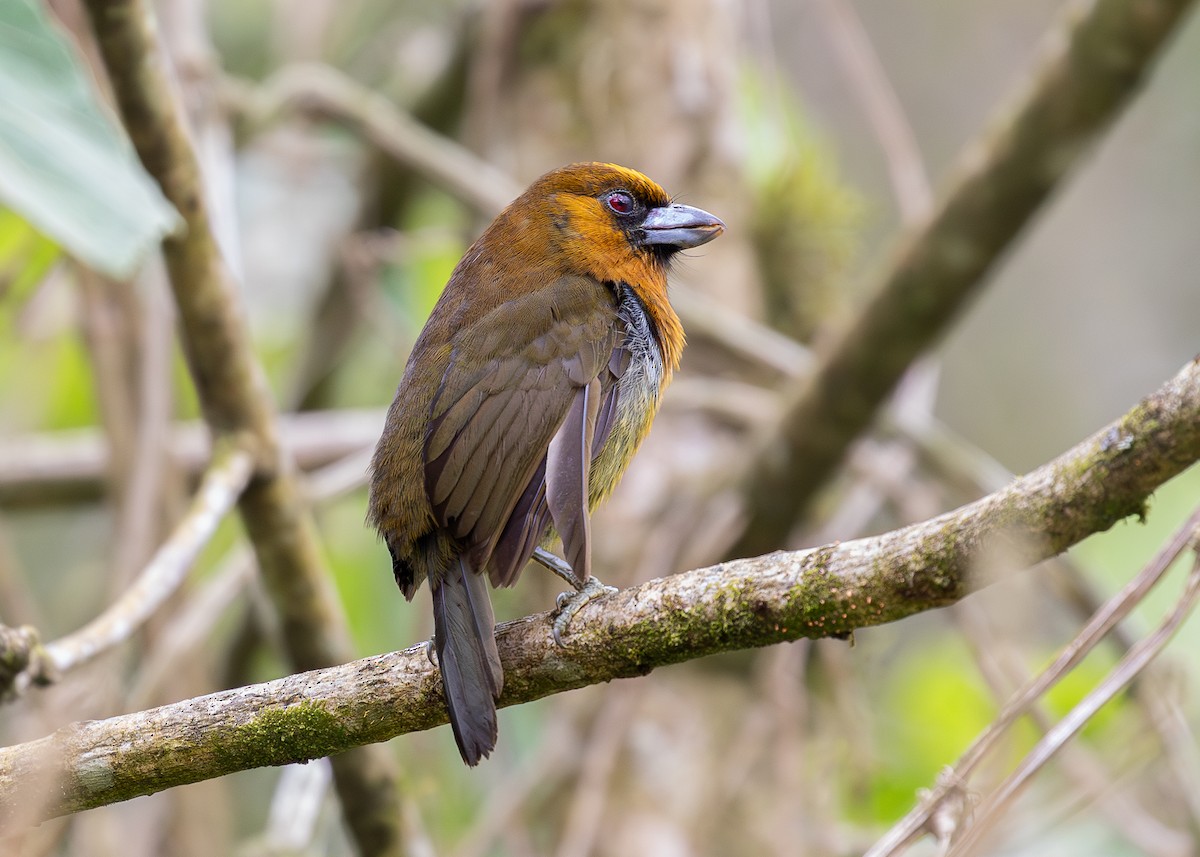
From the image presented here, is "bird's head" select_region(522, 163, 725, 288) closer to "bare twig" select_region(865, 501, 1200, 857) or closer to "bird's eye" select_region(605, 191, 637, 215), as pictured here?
"bird's eye" select_region(605, 191, 637, 215)

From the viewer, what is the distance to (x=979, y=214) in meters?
2.87

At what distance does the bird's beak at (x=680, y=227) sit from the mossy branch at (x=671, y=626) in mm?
1272

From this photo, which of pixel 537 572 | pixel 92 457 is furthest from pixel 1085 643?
pixel 92 457

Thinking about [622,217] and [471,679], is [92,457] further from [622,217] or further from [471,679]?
[471,679]

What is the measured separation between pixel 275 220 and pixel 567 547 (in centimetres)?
388

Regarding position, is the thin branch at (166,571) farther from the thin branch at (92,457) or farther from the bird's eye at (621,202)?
the thin branch at (92,457)

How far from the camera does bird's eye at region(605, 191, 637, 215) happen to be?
3117 mm

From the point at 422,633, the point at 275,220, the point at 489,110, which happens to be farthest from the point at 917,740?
the point at 275,220

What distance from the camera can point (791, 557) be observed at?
1.66 m

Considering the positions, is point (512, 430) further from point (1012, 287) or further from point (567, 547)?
point (1012, 287)

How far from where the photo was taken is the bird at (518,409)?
2191 mm

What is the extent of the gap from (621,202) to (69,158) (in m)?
1.26

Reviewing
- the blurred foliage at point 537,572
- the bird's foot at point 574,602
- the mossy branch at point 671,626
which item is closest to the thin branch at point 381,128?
the blurred foliage at point 537,572

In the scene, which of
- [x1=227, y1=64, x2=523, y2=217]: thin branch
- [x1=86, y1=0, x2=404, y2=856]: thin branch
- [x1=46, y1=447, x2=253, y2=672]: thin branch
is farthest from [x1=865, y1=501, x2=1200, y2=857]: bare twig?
[x1=227, y1=64, x2=523, y2=217]: thin branch
